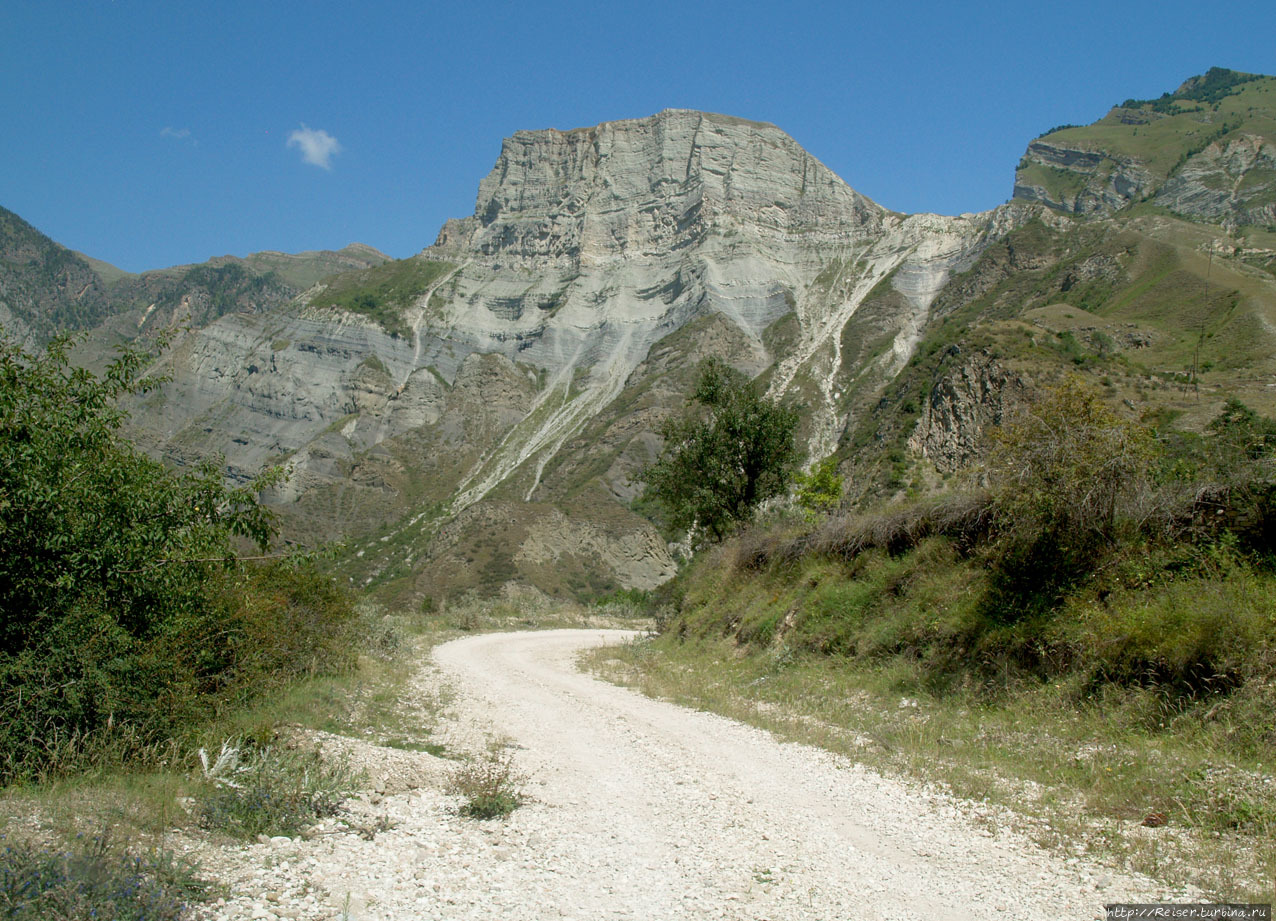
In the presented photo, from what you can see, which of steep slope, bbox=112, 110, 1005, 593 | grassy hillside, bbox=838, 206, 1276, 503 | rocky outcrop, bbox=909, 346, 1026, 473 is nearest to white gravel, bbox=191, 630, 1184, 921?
grassy hillside, bbox=838, 206, 1276, 503

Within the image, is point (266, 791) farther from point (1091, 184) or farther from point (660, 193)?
point (1091, 184)

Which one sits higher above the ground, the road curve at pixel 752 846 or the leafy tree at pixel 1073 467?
the leafy tree at pixel 1073 467

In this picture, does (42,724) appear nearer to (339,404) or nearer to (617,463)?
(617,463)

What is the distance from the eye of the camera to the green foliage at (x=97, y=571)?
18.2 ft

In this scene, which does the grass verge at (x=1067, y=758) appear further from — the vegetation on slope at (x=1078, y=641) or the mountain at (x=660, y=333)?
the mountain at (x=660, y=333)

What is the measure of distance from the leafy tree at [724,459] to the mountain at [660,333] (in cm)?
2588

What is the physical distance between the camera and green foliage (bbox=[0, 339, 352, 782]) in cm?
554

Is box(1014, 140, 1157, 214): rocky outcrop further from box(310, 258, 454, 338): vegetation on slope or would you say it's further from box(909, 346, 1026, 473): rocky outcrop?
box(310, 258, 454, 338): vegetation on slope

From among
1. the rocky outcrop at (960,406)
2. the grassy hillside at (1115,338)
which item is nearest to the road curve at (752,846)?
the grassy hillside at (1115,338)

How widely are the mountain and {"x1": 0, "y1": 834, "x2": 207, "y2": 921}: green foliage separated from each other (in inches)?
1743

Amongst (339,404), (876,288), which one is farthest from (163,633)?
(339,404)

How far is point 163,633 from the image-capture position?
6594 millimetres

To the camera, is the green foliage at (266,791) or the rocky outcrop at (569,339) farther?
the rocky outcrop at (569,339)

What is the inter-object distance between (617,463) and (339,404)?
243 ft
